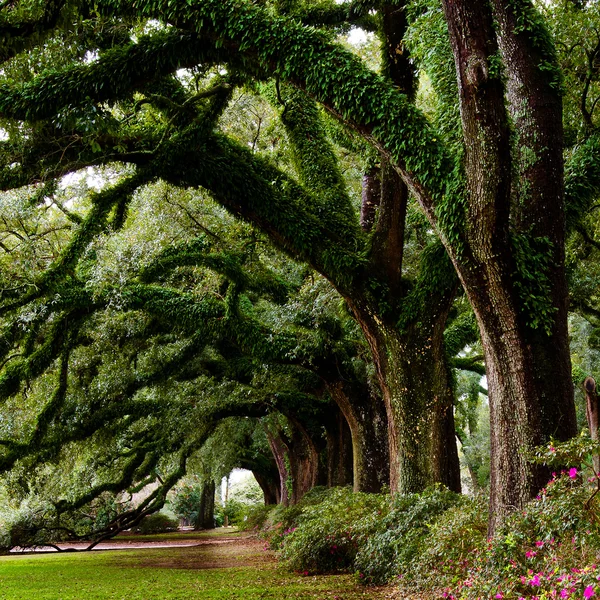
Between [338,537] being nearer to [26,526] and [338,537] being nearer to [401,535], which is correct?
[401,535]

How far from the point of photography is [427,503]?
785cm

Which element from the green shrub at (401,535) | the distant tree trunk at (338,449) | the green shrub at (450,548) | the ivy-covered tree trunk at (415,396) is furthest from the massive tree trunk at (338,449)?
the green shrub at (450,548)

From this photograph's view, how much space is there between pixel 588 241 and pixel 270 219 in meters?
7.13

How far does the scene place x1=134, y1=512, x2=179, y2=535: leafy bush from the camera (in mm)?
37469

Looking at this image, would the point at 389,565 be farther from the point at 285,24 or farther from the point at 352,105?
the point at 285,24

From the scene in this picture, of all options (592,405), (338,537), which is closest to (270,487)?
(338,537)

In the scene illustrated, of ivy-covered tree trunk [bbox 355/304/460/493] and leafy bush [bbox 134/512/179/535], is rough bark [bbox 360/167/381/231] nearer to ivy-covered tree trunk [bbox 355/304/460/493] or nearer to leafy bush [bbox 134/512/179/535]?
ivy-covered tree trunk [bbox 355/304/460/493]

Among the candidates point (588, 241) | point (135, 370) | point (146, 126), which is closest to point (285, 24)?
point (146, 126)

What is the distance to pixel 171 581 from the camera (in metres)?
10.7

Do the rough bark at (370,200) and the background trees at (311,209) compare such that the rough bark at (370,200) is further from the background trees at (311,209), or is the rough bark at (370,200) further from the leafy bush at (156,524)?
the leafy bush at (156,524)

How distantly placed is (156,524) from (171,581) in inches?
1183

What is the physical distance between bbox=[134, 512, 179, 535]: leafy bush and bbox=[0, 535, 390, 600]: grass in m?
22.3

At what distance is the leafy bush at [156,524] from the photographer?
3747 centimetres

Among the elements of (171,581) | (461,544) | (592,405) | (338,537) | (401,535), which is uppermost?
(592,405)
